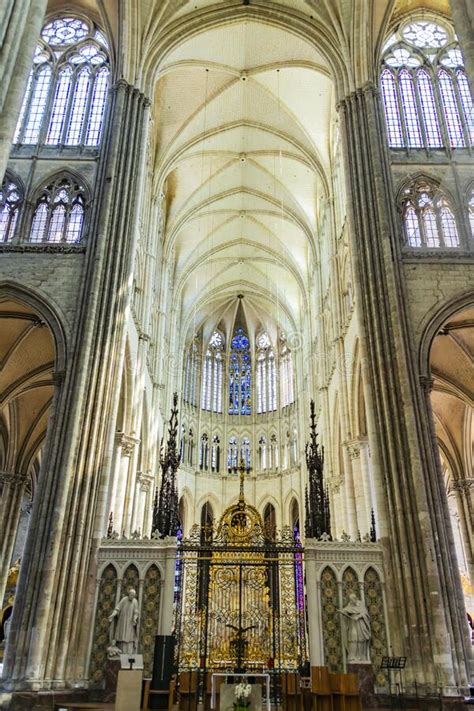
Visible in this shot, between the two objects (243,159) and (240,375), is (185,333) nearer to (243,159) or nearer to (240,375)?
(240,375)

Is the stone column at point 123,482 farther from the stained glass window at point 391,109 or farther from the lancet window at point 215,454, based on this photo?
the lancet window at point 215,454

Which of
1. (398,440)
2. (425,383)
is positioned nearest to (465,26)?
(425,383)

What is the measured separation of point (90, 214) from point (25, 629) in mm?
11392

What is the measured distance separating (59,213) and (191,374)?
850 inches

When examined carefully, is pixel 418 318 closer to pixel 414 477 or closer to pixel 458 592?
pixel 414 477

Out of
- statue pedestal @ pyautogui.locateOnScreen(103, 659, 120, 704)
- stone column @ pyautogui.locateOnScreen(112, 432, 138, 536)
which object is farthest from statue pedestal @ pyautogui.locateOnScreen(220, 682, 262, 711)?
stone column @ pyautogui.locateOnScreen(112, 432, 138, 536)

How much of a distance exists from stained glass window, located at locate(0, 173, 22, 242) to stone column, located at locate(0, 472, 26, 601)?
12.0 m

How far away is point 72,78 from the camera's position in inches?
872

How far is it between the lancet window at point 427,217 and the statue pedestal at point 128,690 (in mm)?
13818

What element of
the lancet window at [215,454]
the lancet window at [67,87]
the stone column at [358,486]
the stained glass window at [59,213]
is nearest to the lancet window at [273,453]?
the lancet window at [215,454]

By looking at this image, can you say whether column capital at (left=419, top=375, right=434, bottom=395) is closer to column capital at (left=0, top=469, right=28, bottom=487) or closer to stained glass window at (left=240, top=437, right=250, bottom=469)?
column capital at (left=0, top=469, right=28, bottom=487)

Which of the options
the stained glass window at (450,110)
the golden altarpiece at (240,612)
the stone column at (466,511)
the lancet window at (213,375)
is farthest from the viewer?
the lancet window at (213,375)

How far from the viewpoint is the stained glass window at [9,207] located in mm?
18547

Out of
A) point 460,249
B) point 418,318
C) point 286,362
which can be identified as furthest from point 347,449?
point 286,362
